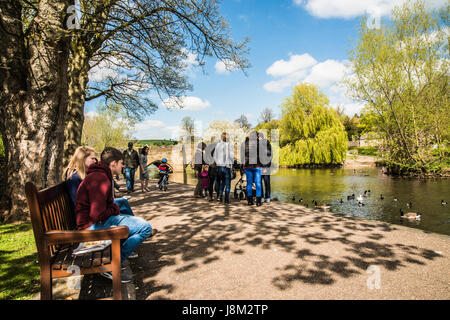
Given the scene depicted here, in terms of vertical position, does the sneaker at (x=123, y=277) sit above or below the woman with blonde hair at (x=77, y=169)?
below

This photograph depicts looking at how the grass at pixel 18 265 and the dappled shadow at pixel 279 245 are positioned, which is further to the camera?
the dappled shadow at pixel 279 245

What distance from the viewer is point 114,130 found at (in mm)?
44156

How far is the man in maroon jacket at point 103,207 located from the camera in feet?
9.64

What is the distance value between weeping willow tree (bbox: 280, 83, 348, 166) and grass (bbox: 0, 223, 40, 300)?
103 ft

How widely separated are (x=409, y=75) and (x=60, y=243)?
69.1 feet

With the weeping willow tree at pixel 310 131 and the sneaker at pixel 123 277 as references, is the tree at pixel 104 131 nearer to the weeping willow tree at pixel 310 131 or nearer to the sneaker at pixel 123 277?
the weeping willow tree at pixel 310 131

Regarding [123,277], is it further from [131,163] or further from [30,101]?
[131,163]

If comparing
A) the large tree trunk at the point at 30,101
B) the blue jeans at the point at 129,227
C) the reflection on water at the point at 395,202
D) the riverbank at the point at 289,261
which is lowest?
the reflection on water at the point at 395,202

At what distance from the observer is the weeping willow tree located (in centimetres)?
3256

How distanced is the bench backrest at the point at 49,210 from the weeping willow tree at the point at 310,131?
105 ft

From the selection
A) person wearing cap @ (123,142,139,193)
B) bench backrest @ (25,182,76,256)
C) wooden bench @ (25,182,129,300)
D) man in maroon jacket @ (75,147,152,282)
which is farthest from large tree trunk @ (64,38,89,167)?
wooden bench @ (25,182,129,300)

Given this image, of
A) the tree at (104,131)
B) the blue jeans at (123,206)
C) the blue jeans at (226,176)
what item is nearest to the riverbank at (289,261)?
the blue jeans at (123,206)
